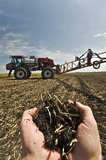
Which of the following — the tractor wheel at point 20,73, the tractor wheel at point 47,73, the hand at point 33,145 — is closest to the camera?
the hand at point 33,145

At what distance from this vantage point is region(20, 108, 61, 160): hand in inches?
69.3

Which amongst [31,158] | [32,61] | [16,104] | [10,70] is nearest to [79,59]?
[32,61]

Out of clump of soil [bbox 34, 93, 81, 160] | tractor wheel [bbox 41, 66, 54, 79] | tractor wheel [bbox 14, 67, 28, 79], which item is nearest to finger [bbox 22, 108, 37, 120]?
clump of soil [bbox 34, 93, 81, 160]

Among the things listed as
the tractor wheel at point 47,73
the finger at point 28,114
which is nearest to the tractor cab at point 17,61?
the tractor wheel at point 47,73

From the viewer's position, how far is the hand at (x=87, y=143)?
176 centimetres

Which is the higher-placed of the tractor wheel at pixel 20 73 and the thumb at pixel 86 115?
the tractor wheel at pixel 20 73

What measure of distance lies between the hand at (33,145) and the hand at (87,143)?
36 cm

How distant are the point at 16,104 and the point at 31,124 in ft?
12.6

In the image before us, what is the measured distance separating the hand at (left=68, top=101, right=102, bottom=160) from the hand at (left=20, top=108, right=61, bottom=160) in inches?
14.3

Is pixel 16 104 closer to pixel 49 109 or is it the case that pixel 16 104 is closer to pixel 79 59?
pixel 49 109

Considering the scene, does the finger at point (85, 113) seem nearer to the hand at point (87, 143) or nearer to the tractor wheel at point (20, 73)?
the hand at point (87, 143)

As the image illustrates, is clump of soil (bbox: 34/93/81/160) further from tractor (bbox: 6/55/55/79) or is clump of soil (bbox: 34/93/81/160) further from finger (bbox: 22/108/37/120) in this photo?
tractor (bbox: 6/55/55/79)

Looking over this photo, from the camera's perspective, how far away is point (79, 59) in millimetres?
16625

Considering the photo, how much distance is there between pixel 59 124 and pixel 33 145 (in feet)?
1.94
